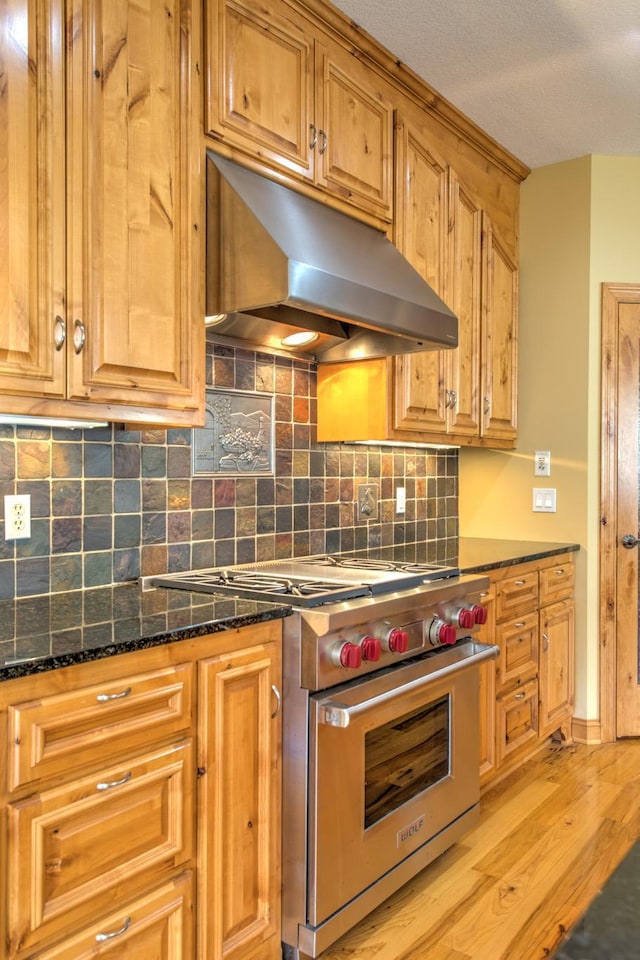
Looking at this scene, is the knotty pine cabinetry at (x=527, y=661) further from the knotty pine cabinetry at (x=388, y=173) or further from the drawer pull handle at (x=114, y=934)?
the drawer pull handle at (x=114, y=934)

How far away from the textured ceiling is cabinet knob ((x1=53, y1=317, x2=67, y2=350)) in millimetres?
1488

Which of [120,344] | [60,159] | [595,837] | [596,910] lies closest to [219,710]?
[120,344]

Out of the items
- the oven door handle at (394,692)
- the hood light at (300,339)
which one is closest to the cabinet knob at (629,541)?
the oven door handle at (394,692)

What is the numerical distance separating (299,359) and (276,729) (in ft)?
4.51

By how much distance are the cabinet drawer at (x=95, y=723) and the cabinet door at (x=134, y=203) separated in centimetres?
64

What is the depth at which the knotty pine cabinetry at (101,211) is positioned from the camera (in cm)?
150

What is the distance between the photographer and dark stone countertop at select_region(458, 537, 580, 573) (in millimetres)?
2742

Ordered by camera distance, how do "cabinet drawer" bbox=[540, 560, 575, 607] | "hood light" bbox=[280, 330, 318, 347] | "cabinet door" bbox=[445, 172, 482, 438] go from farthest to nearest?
1. "cabinet drawer" bbox=[540, 560, 575, 607]
2. "cabinet door" bbox=[445, 172, 482, 438]
3. "hood light" bbox=[280, 330, 318, 347]

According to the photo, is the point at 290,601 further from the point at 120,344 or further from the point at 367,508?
the point at 367,508

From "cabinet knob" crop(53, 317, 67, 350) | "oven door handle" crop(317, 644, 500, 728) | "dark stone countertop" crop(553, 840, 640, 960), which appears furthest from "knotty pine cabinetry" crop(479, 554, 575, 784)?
"dark stone countertop" crop(553, 840, 640, 960)

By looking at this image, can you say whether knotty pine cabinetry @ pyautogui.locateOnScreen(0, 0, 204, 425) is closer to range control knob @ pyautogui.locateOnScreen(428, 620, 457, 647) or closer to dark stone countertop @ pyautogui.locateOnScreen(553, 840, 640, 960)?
range control knob @ pyautogui.locateOnScreen(428, 620, 457, 647)

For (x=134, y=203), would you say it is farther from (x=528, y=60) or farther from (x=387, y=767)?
(x=528, y=60)

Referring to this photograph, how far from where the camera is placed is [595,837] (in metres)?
2.54

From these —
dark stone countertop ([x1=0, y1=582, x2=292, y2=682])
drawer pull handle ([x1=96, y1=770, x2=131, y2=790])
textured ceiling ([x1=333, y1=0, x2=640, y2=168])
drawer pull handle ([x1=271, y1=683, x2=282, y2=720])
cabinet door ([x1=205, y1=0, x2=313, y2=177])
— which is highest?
textured ceiling ([x1=333, y1=0, x2=640, y2=168])
